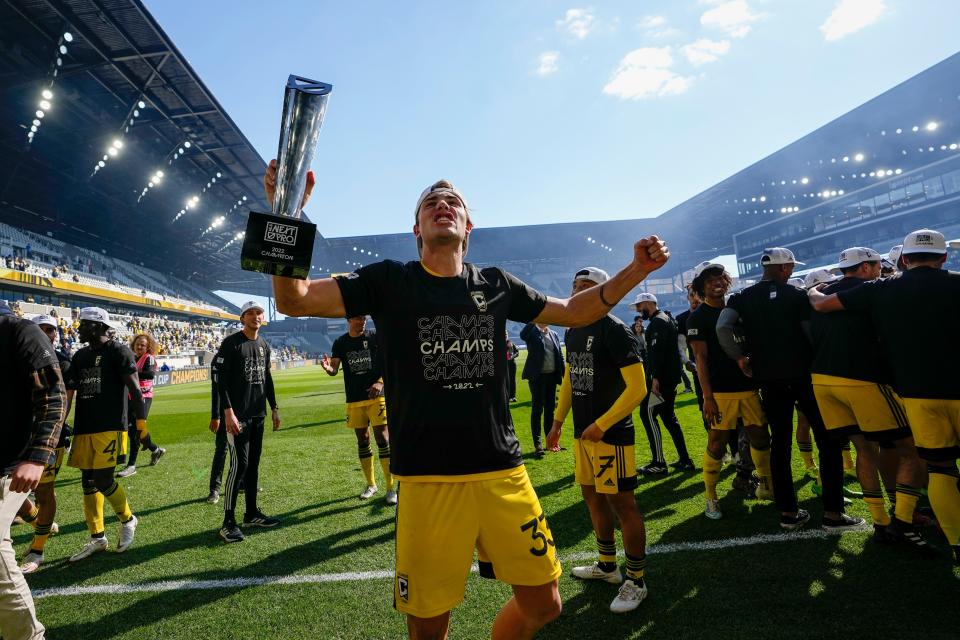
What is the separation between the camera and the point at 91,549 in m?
4.65

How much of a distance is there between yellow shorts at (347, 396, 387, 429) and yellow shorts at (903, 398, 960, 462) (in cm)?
515

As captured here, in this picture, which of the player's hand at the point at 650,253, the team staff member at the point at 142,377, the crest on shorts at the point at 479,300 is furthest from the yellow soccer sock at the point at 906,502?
the team staff member at the point at 142,377

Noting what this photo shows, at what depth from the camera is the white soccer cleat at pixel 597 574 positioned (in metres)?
3.51

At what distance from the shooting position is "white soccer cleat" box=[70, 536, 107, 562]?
4.54 meters

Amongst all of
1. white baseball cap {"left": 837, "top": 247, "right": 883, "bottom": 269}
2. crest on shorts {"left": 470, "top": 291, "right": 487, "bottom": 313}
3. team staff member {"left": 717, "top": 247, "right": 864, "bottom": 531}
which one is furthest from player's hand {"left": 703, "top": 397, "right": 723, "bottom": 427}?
crest on shorts {"left": 470, "top": 291, "right": 487, "bottom": 313}

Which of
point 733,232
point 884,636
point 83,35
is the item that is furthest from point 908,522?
point 733,232

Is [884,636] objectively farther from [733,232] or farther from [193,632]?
[733,232]

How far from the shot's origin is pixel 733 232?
2692 inches

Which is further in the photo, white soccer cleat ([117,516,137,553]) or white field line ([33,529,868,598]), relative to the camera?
white soccer cleat ([117,516,137,553])

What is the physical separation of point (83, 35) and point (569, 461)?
2623 cm

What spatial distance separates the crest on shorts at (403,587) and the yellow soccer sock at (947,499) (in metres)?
3.46

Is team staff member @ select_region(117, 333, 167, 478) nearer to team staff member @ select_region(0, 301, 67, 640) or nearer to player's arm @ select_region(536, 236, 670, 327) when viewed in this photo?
team staff member @ select_region(0, 301, 67, 640)

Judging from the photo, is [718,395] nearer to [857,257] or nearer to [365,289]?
[857,257]

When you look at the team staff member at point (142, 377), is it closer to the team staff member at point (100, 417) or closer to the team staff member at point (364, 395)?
the team staff member at point (100, 417)
